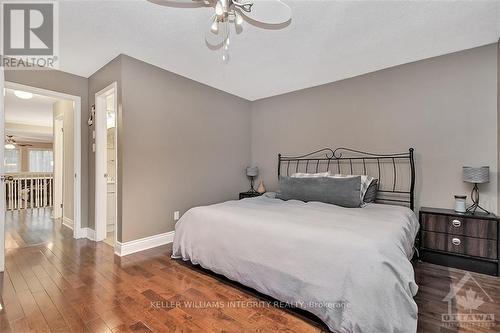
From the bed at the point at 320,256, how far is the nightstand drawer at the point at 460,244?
257 mm

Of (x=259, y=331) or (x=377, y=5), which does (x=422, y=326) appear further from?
(x=377, y=5)

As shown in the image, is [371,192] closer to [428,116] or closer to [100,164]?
[428,116]

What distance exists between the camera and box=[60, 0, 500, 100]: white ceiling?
A: 2.04 metres

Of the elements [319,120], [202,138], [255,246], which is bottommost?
[255,246]

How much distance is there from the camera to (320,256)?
1.60 meters

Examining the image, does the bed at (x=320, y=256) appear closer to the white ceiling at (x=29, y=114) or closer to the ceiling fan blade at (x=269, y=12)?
the ceiling fan blade at (x=269, y=12)

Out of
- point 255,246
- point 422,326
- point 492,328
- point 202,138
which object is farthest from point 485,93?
point 202,138

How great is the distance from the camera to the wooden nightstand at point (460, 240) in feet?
7.64

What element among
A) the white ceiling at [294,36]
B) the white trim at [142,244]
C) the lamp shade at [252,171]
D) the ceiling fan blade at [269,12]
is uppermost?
the white ceiling at [294,36]

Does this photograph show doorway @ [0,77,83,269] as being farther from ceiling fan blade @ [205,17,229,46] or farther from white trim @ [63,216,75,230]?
ceiling fan blade @ [205,17,229,46]

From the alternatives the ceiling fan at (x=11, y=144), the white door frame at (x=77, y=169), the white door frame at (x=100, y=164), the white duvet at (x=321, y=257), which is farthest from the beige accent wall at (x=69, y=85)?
the ceiling fan at (x=11, y=144)

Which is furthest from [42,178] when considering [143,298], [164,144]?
[143,298]

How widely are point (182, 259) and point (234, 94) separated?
3091 mm

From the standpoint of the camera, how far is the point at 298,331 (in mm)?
1562
